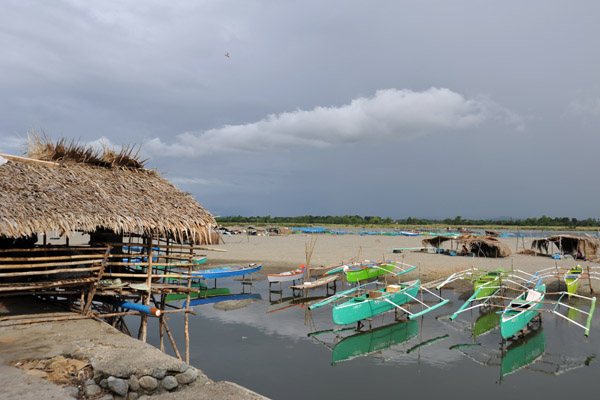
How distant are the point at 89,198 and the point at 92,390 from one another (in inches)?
186

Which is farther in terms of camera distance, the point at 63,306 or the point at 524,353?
the point at 524,353

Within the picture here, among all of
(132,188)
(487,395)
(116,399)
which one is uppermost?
(132,188)

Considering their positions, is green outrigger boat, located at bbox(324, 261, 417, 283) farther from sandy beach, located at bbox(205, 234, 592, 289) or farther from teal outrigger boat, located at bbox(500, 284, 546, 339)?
teal outrigger boat, located at bbox(500, 284, 546, 339)

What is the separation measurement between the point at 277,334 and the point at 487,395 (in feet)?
21.8

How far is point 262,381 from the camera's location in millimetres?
10141

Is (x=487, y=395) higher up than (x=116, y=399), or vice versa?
(x=116, y=399)

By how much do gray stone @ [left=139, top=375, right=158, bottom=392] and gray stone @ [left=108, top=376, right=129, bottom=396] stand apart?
233 millimetres

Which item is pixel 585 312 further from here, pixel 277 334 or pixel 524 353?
pixel 277 334

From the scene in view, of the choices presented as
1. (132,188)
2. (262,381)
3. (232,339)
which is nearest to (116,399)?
(262,381)

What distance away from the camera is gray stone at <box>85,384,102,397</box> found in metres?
5.65

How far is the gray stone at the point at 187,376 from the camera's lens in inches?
241

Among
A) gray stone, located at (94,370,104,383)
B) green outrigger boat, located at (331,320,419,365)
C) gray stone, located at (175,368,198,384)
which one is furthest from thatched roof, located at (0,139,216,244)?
green outrigger boat, located at (331,320,419,365)

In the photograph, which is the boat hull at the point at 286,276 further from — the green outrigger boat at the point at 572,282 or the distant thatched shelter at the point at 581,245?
the distant thatched shelter at the point at 581,245

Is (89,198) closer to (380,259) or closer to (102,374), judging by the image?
(102,374)
